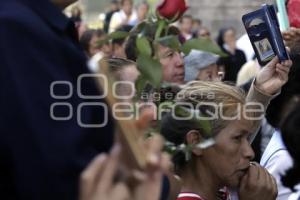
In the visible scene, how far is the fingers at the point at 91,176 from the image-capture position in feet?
5.82

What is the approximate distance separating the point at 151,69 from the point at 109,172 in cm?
80

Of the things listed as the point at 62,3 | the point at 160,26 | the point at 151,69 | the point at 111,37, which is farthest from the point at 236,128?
the point at 62,3

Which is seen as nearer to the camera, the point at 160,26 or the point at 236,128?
the point at 160,26

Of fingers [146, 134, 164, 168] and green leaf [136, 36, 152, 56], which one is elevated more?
green leaf [136, 36, 152, 56]

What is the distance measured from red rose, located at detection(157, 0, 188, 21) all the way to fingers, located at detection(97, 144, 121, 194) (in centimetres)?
164

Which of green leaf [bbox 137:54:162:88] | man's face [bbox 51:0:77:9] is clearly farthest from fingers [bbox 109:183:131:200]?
green leaf [bbox 137:54:162:88]

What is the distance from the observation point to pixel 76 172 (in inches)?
72.4

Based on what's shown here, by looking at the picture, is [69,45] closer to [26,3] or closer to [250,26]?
[26,3]

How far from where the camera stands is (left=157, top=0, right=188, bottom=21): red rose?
11.3 feet

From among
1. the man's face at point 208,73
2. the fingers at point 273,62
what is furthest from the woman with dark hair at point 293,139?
the man's face at point 208,73

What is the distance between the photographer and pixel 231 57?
13578mm

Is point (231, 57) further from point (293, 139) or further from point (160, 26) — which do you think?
point (293, 139)

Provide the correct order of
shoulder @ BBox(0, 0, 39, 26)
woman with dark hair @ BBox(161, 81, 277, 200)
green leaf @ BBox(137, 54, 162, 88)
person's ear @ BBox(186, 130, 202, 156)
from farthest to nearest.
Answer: woman with dark hair @ BBox(161, 81, 277, 200)
person's ear @ BBox(186, 130, 202, 156)
green leaf @ BBox(137, 54, 162, 88)
shoulder @ BBox(0, 0, 39, 26)

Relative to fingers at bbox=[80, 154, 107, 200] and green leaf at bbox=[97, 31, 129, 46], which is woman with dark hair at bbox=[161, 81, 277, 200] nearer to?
green leaf at bbox=[97, 31, 129, 46]
